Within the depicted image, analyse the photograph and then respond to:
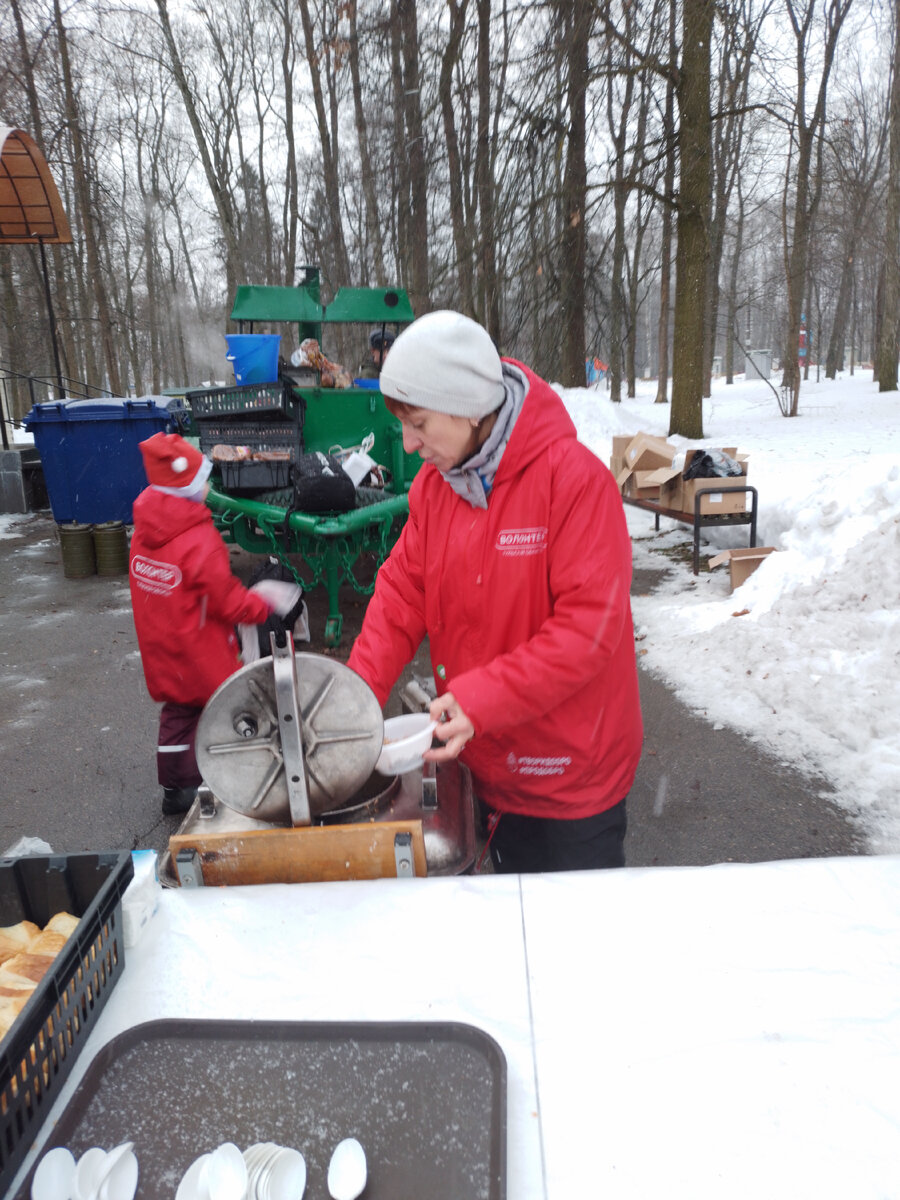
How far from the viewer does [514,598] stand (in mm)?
1845

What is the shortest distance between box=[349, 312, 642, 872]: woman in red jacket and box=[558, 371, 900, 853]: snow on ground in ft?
6.28

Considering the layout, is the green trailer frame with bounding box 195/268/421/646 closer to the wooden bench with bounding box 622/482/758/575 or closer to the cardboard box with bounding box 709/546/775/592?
the wooden bench with bounding box 622/482/758/575

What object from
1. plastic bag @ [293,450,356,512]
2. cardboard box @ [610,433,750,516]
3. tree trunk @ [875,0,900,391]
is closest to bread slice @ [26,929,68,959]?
plastic bag @ [293,450,356,512]

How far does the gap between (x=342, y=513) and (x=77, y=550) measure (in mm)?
3736

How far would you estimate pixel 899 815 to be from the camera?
341 cm

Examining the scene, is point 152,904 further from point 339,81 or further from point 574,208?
point 339,81

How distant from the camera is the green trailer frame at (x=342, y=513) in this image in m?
5.85

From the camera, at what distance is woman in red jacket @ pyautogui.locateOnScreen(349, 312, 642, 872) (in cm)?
171

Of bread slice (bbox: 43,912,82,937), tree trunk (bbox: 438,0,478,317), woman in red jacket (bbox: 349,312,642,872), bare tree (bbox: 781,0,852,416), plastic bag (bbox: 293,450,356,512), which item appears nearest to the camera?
bread slice (bbox: 43,912,82,937)

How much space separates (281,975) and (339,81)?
20020 millimetres

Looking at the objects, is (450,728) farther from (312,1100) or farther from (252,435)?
(252,435)

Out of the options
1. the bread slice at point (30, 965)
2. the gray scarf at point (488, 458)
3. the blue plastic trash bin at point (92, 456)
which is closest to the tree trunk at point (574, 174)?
the blue plastic trash bin at point (92, 456)

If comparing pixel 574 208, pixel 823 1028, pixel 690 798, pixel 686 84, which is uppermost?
pixel 686 84

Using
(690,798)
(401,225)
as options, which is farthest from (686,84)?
(690,798)
